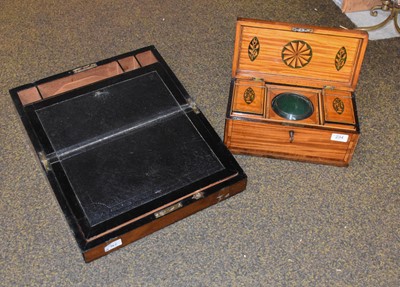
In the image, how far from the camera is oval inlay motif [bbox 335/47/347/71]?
155 cm

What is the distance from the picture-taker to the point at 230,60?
79.1 inches

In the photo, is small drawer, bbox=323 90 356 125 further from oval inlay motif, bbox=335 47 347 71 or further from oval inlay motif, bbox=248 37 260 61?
oval inlay motif, bbox=248 37 260 61

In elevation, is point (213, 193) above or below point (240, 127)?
below

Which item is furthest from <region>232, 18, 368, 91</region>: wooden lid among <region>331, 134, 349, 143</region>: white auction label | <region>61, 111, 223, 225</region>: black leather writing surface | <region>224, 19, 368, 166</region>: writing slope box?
<region>61, 111, 223, 225</region>: black leather writing surface

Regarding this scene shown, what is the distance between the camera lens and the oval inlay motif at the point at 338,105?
1.53 meters

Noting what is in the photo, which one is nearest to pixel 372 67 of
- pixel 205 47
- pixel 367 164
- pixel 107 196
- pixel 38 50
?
pixel 367 164

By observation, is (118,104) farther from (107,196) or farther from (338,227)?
(338,227)

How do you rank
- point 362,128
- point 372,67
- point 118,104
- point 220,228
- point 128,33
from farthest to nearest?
point 128,33
point 372,67
point 362,128
point 118,104
point 220,228

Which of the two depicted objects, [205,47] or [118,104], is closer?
[118,104]

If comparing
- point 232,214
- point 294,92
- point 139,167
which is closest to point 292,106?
point 294,92

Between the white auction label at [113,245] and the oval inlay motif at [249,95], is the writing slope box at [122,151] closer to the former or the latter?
the white auction label at [113,245]

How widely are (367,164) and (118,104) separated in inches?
33.5

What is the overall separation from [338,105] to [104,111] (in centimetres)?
75

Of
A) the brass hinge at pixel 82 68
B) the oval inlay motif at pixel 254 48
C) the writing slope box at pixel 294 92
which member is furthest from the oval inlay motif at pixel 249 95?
the brass hinge at pixel 82 68
